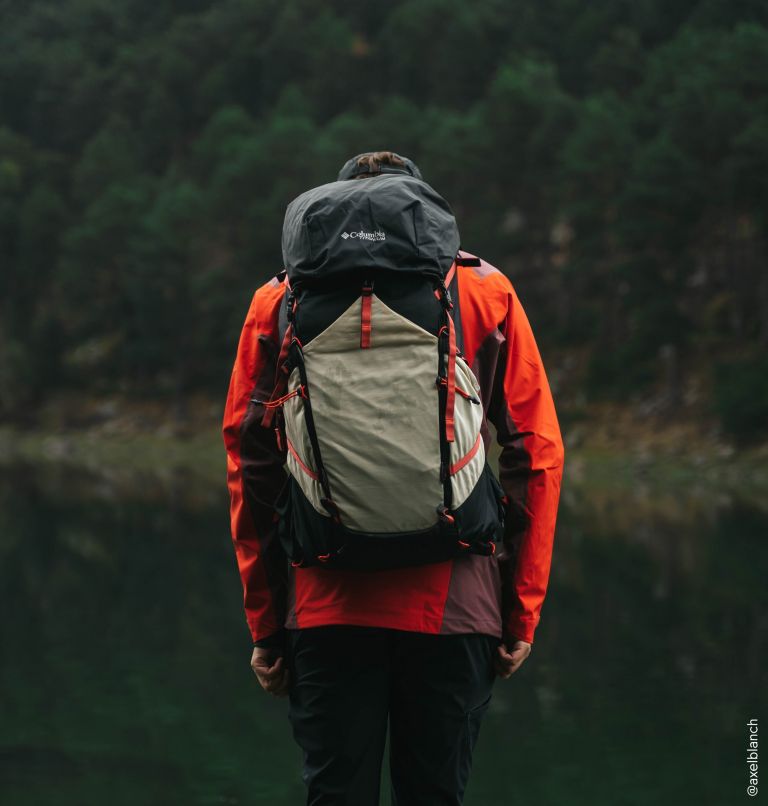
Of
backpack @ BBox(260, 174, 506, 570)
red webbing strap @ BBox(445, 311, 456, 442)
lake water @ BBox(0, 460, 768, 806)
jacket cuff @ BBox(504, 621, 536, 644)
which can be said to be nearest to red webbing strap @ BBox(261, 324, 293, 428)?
backpack @ BBox(260, 174, 506, 570)

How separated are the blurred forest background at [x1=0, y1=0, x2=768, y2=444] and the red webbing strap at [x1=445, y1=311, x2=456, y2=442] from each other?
927 inches

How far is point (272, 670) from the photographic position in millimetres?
2551

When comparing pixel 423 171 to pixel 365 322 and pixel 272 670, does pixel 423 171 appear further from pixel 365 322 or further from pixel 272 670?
pixel 365 322

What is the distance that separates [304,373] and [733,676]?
434cm

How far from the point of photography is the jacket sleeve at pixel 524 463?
252 cm

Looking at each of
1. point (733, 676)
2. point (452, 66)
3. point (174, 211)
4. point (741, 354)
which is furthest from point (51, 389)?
point (733, 676)

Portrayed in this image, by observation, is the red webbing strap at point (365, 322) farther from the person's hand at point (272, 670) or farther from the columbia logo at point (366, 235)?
the person's hand at point (272, 670)

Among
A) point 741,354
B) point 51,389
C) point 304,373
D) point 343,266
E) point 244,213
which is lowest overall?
point 51,389

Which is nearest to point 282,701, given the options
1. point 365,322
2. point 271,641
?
point 271,641

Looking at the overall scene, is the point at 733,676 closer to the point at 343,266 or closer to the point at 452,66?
the point at 343,266

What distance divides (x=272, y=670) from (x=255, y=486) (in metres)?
0.36

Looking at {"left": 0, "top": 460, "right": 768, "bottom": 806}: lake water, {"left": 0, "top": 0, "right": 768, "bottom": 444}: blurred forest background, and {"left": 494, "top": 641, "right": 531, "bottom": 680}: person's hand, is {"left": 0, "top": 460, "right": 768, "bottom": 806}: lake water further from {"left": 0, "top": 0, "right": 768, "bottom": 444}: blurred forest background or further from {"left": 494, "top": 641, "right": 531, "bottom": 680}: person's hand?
{"left": 0, "top": 0, "right": 768, "bottom": 444}: blurred forest background

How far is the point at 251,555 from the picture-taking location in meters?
2.59

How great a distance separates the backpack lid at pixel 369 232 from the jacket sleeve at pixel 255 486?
253 mm
